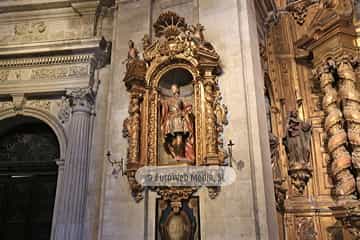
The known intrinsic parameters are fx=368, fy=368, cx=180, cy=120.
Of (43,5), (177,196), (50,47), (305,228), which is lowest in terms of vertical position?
(305,228)

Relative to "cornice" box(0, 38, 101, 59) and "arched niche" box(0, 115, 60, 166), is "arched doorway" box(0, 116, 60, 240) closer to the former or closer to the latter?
"arched niche" box(0, 115, 60, 166)

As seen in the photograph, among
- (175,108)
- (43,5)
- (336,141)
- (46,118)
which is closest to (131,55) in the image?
(175,108)

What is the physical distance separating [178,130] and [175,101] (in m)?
0.65

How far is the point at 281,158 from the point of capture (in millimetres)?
8203

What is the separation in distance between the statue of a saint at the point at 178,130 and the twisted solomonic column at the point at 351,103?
3.71 metres

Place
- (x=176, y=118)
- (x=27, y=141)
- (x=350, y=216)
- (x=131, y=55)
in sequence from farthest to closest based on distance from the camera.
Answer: (x=27, y=141)
(x=350, y=216)
(x=131, y=55)
(x=176, y=118)

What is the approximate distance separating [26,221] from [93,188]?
63.1 inches

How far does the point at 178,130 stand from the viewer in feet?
18.4

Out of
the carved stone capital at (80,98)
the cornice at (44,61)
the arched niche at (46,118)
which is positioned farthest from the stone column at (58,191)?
the cornice at (44,61)

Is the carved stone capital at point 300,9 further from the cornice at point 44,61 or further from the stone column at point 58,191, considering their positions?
the stone column at point 58,191

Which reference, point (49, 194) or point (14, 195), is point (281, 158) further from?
point (14, 195)

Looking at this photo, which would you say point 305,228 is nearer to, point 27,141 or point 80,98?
point 80,98

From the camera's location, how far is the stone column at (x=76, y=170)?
6039 millimetres

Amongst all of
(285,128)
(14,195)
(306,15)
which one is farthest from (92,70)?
(306,15)
